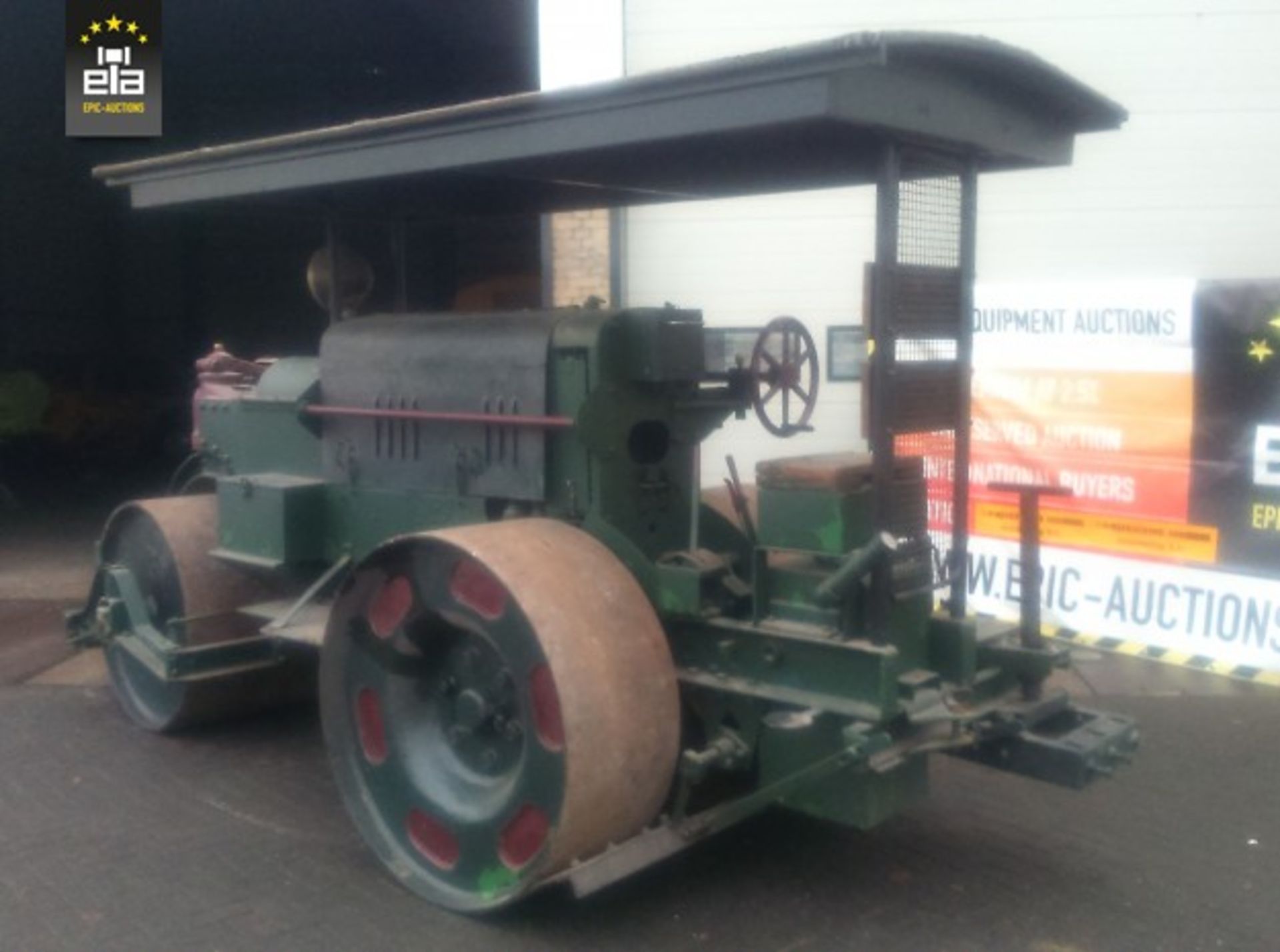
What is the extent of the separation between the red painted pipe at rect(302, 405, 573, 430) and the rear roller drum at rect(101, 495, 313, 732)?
2.66 feet

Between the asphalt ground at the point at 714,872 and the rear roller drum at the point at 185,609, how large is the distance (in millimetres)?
244

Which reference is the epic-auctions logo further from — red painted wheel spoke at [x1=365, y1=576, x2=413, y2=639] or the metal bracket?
red painted wheel spoke at [x1=365, y1=576, x2=413, y2=639]

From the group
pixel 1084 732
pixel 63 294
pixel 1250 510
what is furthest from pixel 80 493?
pixel 1084 732

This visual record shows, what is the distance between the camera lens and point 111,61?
11.2 m

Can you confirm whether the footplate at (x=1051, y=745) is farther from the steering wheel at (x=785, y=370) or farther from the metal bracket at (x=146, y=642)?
the metal bracket at (x=146, y=642)

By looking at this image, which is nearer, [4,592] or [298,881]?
[298,881]

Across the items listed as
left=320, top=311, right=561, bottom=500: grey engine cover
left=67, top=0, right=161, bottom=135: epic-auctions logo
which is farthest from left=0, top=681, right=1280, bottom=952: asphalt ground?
left=67, top=0, right=161, bottom=135: epic-auctions logo

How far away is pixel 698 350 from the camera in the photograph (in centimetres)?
474

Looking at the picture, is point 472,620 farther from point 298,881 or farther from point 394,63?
point 394,63

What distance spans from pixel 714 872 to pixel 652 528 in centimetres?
109

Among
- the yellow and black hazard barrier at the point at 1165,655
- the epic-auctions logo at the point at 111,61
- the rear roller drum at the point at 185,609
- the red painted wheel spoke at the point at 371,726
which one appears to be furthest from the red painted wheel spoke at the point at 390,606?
the epic-auctions logo at the point at 111,61

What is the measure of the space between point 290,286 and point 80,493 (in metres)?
7.05

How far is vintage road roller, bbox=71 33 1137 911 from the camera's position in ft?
12.7

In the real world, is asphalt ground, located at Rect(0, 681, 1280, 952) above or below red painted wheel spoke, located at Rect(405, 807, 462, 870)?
below
